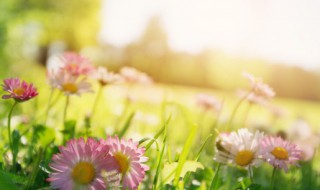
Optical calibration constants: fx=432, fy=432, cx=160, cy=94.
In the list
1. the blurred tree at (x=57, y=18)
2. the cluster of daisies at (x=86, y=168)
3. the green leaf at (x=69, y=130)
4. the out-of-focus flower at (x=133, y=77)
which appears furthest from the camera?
the blurred tree at (x=57, y=18)

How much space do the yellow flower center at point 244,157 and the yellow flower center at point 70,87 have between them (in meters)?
0.59

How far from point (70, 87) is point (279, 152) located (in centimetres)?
65

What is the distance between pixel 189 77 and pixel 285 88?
7279 mm

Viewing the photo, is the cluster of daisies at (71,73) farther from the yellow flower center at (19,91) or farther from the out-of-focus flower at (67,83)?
the yellow flower center at (19,91)

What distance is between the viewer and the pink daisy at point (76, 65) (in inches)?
52.6

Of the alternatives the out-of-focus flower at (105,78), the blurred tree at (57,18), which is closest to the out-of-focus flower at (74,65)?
the out-of-focus flower at (105,78)

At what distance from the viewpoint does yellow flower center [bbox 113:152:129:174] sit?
29.7 inches

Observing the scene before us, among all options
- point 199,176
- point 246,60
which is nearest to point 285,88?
point 246,60

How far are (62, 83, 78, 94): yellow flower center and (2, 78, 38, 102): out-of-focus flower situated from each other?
0.30 meters

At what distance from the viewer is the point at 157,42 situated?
33.5 metres

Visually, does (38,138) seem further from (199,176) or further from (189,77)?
(189,77)

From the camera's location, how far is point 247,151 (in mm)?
895

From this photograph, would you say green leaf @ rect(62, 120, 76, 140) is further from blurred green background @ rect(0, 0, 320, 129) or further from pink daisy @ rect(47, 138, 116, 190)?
A: blurred green background @ rect(0, 0, 320, 129)

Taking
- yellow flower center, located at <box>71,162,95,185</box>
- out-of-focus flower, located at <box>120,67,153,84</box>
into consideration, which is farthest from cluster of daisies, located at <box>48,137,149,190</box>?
out-of-focus flower, located at <box>120,67,153,84</box>
